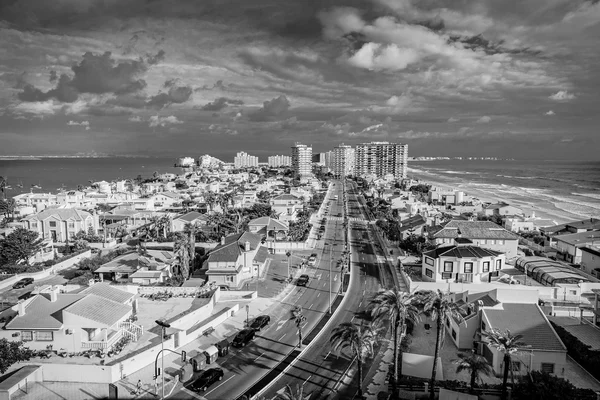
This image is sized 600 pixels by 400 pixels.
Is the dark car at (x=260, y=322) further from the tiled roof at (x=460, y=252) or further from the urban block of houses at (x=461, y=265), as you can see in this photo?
the tiled roof at (x=460, y=252)

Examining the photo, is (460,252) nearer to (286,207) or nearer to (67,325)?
(67,325)

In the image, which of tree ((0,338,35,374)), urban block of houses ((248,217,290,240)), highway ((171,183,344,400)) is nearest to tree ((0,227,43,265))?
tree ((0,338,35,374))

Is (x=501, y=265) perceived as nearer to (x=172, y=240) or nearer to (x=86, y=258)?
(x=172, y=240)

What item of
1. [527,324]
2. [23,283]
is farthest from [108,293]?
[527,324]

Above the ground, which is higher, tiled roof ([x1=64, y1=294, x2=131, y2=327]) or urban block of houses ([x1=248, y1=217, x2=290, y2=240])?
tiled roof ([x1=64, y1=294, x2=131, y2=327])

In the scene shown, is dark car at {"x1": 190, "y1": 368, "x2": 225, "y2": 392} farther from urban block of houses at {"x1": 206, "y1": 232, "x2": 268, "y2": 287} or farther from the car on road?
the car on road

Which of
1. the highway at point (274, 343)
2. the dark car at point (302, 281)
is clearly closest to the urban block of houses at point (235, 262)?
the dark car at point (302, 281)

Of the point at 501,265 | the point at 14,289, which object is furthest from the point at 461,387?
the point at 14,289
